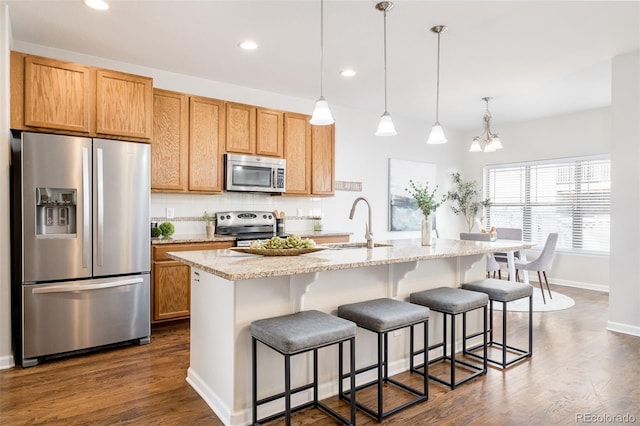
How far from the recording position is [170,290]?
3.78 metres

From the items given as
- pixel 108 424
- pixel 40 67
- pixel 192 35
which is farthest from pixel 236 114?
pixel 108 424

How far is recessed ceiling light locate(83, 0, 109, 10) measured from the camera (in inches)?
110

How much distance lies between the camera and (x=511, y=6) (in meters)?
2.85

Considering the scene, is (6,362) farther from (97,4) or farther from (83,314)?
(97,4)

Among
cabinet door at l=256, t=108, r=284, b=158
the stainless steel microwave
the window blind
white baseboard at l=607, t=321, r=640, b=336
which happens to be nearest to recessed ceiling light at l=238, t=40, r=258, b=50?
cabinet door at l=256, t=108, r=284, b=158

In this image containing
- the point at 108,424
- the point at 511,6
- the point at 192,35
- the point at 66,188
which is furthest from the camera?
the point at 192,35

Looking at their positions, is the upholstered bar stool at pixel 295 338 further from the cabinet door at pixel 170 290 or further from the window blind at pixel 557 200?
the window blind at pixel 557 200

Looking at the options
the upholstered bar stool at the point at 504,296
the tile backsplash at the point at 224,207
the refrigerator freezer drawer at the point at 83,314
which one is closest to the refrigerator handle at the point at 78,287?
the refrigerator freezer drawer at the point at 83,314

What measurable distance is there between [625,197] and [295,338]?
360cm

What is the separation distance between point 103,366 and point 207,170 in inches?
83.2

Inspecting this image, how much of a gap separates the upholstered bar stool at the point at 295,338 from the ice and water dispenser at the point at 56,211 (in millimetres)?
1981

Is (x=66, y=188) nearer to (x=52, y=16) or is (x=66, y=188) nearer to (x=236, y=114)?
(x=52, y=16)

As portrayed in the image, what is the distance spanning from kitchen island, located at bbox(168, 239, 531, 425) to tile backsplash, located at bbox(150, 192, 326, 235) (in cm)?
189

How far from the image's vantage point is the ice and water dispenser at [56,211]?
299cm
